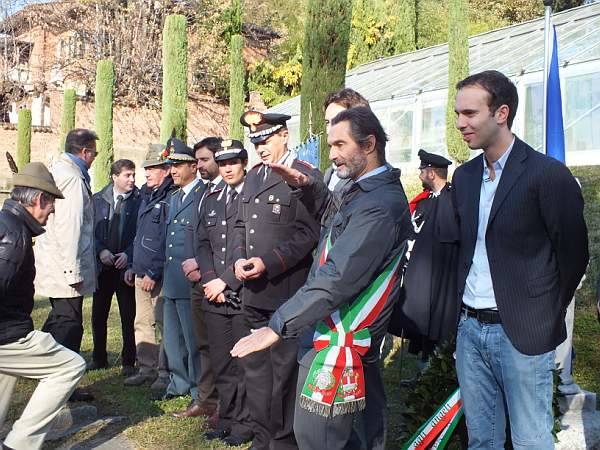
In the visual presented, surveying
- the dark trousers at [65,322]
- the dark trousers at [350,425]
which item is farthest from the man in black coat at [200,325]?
the dark trousers at [350,425]

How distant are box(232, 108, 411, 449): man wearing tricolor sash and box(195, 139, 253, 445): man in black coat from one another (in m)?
2.03

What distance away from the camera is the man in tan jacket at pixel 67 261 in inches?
238

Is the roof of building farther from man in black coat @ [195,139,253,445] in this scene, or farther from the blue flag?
man in black coat @ [195,139,253,445]

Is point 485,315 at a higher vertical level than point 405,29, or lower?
lower

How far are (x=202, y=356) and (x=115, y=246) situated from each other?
91.1 inches

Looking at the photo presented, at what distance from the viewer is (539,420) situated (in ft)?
10.1

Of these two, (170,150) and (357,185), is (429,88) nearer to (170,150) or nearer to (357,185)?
(170,150)

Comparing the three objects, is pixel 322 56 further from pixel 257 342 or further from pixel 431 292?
pixel 257 342

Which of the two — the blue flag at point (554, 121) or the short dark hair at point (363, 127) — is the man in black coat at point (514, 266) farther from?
the blue flag at point (554, 121)

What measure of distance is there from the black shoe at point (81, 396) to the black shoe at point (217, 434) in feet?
5.19

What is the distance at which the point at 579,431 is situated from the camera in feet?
15.0

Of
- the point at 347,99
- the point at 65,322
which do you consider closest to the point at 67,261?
the point at 65,322

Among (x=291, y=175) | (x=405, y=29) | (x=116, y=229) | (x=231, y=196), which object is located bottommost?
(x=116, y=229)

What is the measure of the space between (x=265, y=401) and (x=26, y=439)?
1.56m
